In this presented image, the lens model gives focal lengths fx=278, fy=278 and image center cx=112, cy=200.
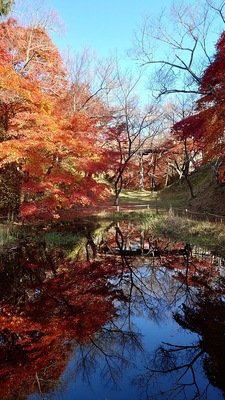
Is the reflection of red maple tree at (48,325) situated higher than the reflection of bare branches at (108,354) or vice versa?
the reflection of red maple tree at (48,325)

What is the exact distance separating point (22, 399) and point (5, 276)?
13.7 ft

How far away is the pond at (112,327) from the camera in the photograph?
3.53m

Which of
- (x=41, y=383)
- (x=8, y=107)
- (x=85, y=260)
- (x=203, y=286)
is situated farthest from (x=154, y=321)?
(x=8, y=107)

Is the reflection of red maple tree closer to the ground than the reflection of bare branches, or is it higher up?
higher up

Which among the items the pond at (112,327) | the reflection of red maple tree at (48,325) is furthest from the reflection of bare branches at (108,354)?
the reflection of red maple tree at (48,325)

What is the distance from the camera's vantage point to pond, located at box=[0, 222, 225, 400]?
353 cm

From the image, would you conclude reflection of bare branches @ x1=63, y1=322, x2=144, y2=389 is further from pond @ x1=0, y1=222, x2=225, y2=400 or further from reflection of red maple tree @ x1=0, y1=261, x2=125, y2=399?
reflection of red maple tree @ x1=0, y1=261, x2=125, y2=399

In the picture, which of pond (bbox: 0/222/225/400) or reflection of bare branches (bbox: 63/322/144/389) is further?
reflection of bare branches (bbox: 63/322/144/389)

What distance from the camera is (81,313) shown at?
207 inches

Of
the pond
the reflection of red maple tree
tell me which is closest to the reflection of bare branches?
the pond

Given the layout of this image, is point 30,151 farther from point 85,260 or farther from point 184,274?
point 184,274

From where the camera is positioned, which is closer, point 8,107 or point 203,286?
point 203,286

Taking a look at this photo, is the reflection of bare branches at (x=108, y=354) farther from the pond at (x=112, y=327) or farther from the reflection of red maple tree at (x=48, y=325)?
the reflection of red maple tree at (x=48, y=325)

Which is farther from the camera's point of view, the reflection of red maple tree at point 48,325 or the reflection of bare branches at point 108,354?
the reflection of bare branches at point 108,354
